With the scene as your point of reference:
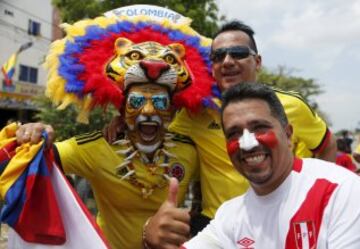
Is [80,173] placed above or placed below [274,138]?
below

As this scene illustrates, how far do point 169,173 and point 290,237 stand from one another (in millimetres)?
1241

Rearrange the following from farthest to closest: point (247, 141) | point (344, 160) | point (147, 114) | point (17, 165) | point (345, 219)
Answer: point (344, 160) → point (147, 114) → point (17, 165) → point (247, 141) → point (345, 219)

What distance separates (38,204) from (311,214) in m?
1.34

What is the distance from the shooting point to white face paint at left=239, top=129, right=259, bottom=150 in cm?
210

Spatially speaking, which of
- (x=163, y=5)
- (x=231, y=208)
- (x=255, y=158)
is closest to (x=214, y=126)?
(x=231, y=208)

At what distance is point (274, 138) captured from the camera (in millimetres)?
2139

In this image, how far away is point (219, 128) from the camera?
10.9 feet

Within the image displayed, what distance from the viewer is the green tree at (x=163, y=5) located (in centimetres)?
1088

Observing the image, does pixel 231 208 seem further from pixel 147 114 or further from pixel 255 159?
pixel 147 114

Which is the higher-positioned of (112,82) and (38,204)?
(112,82)

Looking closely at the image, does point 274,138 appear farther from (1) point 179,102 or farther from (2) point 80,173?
(2) point 80,173

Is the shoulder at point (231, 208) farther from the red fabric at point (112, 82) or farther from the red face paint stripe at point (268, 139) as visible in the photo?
the red fabric at point (112, 82)

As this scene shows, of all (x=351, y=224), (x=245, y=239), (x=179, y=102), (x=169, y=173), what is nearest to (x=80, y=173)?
(x=169, y=173)

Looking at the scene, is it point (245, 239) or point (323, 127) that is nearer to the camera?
point (245, 239)
